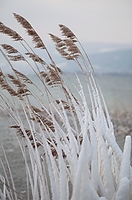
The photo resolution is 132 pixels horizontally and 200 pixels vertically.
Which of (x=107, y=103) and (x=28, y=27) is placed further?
(x=107, y=103)

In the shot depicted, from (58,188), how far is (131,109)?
151 cm

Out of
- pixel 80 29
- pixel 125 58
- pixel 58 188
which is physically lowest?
pixel 58 188

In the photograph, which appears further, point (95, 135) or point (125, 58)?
point (125, 58)

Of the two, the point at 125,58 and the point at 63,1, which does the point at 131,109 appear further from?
the point at 63,1

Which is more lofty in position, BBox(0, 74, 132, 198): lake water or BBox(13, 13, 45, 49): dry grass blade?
BBox(13, 13, 45, 49): dry grass blade

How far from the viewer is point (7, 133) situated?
241cm

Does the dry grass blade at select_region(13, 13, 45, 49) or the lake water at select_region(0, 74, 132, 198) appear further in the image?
the lake water at select_region(0, 74, 132, 198)

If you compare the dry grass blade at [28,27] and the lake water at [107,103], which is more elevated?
the dry grass blade at [28,27]

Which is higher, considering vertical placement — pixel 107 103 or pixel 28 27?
pixel 28 27

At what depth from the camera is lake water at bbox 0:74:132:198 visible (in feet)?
7.90

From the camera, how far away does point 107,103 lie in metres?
2.76

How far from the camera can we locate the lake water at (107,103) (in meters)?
2.41

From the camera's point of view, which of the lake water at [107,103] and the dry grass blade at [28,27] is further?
the lake water at [107,103]

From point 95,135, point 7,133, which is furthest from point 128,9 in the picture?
point 95,135
